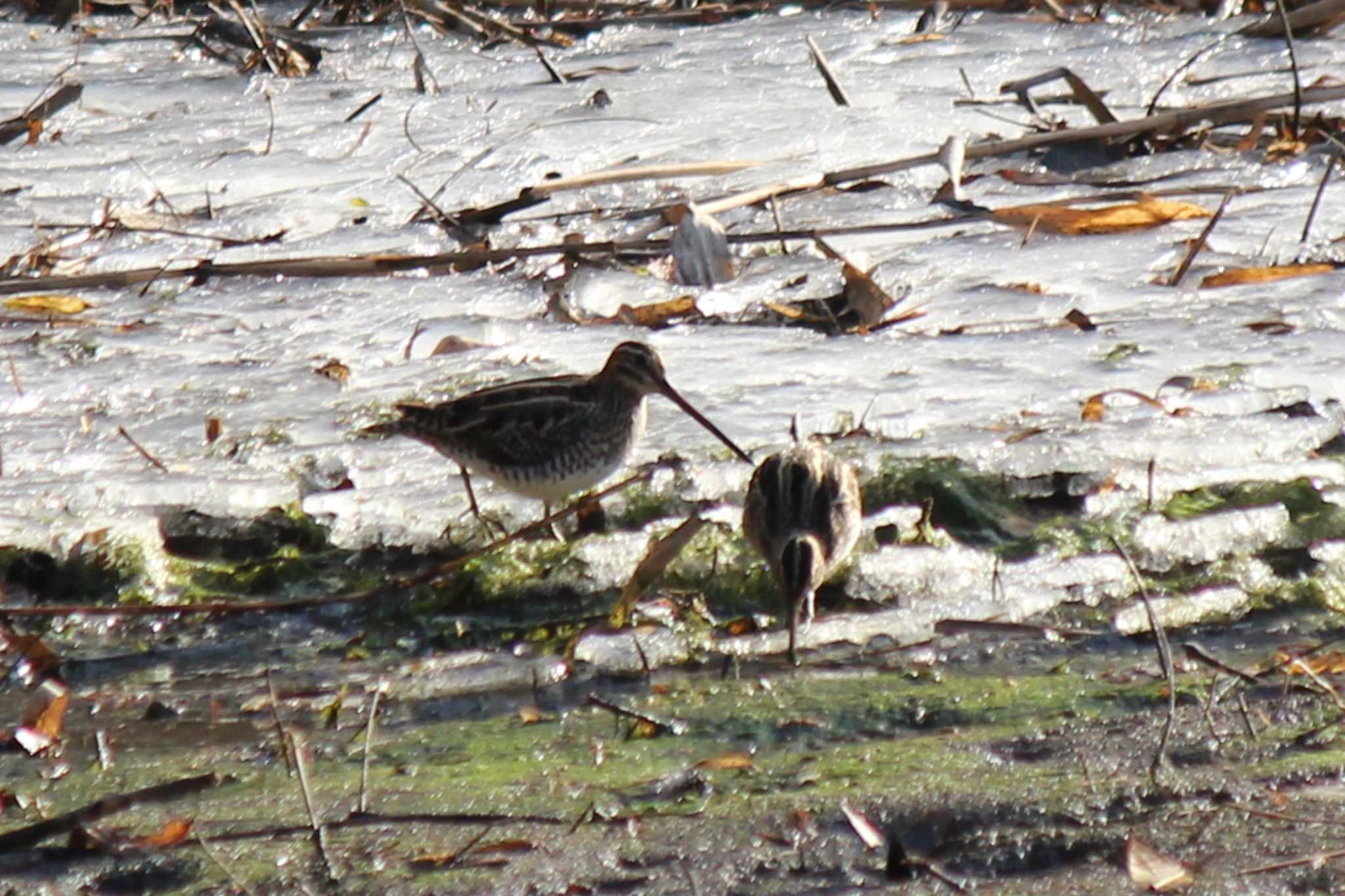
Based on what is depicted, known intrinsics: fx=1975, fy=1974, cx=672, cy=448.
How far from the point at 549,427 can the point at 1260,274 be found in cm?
254

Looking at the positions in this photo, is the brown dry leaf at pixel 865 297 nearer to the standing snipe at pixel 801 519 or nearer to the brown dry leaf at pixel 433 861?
the standing snipe at pixel 801 519

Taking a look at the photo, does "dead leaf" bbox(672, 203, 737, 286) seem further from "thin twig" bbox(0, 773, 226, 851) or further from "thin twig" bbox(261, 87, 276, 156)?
"thin twig" bbox(0, 773, 226, 851)

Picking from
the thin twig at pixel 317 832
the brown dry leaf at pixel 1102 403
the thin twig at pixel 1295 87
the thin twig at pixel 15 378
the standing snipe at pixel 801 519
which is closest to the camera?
the thin twig at pixel 317 832

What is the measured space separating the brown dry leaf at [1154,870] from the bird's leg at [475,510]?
2120 millimetres

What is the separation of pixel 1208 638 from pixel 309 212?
4030 mm

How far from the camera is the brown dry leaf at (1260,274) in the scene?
239 inches

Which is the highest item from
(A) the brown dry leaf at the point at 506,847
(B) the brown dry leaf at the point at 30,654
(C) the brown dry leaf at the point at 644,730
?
(A) the brown dry leaf at the point at 506,847

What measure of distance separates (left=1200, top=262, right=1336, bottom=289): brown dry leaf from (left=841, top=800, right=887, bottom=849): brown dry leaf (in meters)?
3.52

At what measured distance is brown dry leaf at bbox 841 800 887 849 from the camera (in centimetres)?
296

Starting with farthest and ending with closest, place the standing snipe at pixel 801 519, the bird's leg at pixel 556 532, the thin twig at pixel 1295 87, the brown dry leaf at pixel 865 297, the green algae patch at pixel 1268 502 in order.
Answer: the thin twig at pixel 1295 87
the brown dry leaf at pixel 865 297
the bird's leg at pixel 556 532
the green algae patch at pixel 1268 502
the standing snipe at pixel 801 519

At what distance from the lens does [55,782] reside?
3373mm

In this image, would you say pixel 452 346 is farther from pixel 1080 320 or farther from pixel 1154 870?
pixel 1154 870

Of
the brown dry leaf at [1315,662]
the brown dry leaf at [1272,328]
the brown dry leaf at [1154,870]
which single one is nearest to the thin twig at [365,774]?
the brown dry leaf at [1154,870]

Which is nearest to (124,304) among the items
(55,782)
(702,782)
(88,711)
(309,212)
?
(309,212)
